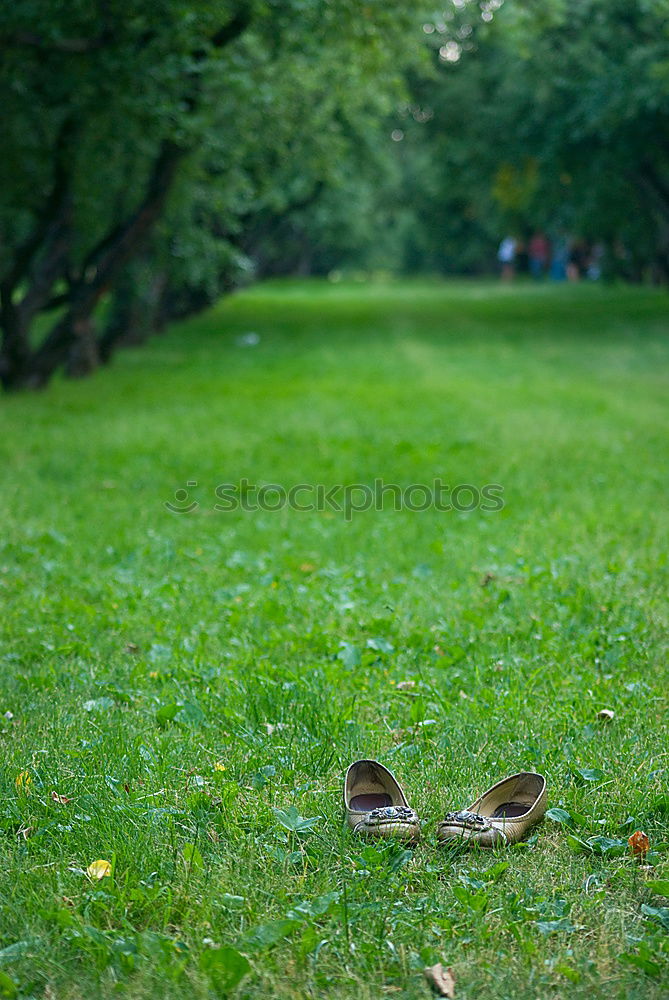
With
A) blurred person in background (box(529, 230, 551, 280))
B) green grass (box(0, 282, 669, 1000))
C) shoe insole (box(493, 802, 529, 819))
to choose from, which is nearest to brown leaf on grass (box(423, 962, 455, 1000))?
green grass (box(0, 282, 669, 1000))

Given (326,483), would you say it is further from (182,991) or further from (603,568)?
(182,991)

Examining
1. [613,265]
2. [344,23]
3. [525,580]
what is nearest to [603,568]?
[525,580]

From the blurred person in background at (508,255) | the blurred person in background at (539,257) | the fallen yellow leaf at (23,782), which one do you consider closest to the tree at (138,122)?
the fallen yellow leaf at (23,782)

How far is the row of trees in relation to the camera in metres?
10.9

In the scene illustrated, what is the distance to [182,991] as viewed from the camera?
248cm

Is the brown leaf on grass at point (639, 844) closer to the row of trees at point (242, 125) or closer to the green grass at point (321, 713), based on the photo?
the green grass at point (321, 713)

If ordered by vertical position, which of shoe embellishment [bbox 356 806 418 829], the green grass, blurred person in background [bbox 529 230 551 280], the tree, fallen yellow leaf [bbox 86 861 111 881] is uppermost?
the tree

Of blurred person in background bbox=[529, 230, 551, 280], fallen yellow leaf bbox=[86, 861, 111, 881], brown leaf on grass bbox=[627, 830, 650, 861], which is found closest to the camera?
fallen yellow leaf bbox=[86, 861, 111, 881]

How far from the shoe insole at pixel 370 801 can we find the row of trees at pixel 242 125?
815 cm

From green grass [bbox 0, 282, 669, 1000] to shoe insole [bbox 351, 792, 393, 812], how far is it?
99 mm

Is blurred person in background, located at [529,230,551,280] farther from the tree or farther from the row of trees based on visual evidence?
the tree

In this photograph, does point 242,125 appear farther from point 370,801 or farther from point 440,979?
point 440,979

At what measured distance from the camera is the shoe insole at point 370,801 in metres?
3.29

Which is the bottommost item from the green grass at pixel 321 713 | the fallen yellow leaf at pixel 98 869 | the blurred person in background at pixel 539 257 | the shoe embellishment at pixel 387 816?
the blurred person in background at pixel 539 257
